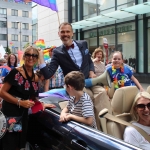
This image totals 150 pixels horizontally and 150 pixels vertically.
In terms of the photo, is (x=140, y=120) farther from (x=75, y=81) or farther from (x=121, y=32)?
(x=121, y=32)

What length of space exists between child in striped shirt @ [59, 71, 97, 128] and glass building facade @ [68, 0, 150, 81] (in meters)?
10.2

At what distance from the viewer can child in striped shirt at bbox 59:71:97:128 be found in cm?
231

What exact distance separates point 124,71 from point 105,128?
2.32m

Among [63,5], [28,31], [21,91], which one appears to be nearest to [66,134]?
[21,91]

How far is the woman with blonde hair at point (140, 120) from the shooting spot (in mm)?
2117

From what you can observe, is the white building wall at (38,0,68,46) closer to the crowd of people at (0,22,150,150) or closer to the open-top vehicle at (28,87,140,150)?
the crowd of people at (0,22,150,150)

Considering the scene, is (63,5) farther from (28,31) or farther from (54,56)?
(28,31)

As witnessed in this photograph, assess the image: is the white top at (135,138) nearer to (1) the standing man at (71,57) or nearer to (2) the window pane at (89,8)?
(1) the standing man at (71,57)

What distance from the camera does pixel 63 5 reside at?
1997 centimetres

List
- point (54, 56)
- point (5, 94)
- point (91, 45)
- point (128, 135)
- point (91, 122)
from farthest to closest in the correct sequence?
point (91, 45) < point (54, 56) < point (5, 94) < point (91, 122) < point (128, 135)

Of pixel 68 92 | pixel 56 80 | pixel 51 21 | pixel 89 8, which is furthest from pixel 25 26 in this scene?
pixel 68 92

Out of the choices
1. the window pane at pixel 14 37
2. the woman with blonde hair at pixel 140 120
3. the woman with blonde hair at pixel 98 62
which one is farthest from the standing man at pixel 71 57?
the window pane at pixel 14 37

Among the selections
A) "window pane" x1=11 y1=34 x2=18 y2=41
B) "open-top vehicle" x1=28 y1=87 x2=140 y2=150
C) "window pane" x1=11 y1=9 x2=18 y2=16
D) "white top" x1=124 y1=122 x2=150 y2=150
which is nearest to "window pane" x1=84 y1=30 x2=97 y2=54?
"open-top vehicle" x1=28 y1=87 x2=140 y2=150

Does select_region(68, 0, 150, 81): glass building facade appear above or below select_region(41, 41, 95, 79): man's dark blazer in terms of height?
above
